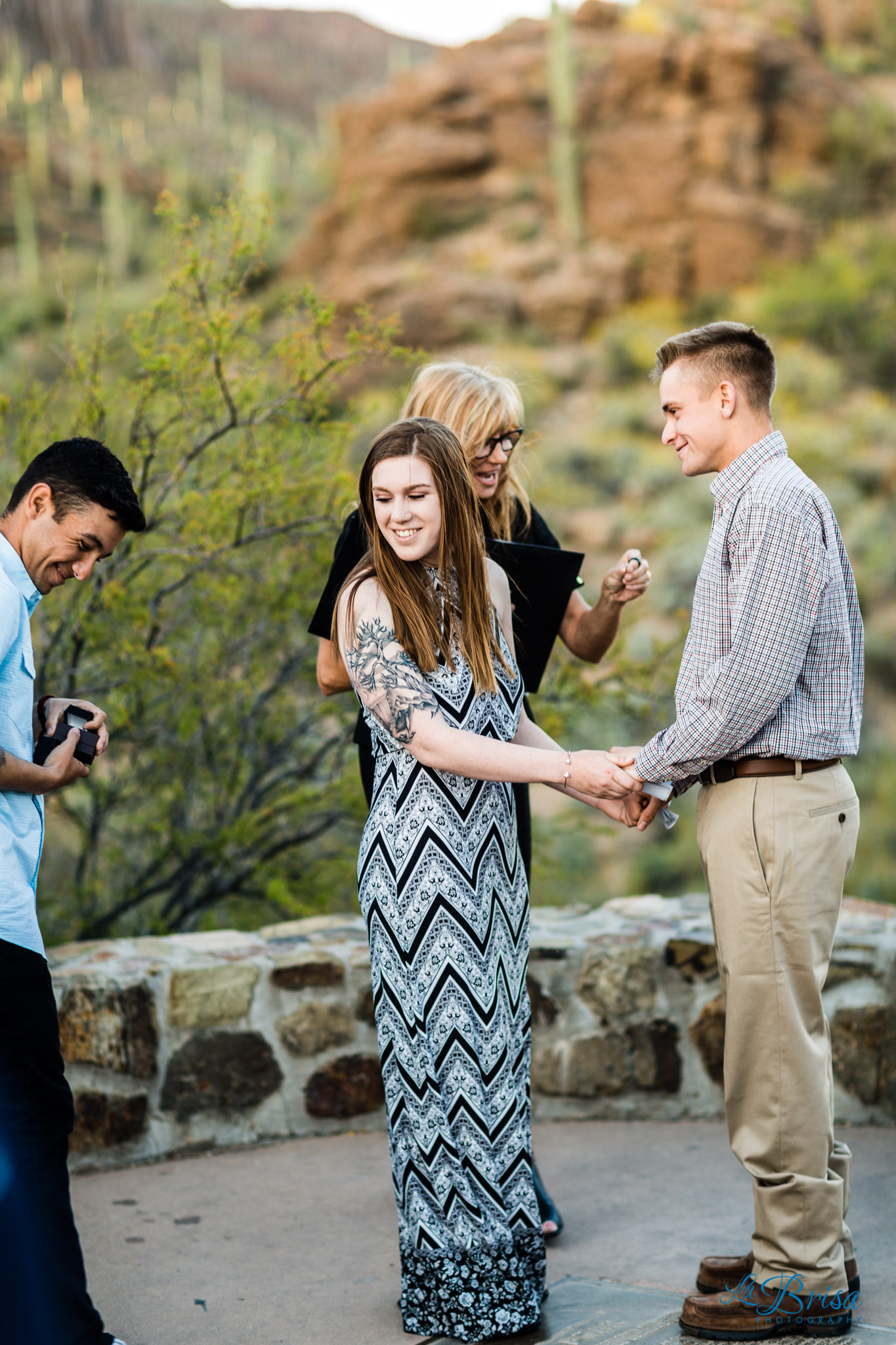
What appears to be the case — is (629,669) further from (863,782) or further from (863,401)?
(863,401)

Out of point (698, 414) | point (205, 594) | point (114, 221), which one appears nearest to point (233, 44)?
point (114, 221)

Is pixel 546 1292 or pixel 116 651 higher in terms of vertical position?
pixel 116 651

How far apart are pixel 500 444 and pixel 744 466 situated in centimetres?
68

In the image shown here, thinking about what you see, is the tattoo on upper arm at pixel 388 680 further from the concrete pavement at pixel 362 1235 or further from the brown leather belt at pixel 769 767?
the concrete pavement at pixel 362 1235

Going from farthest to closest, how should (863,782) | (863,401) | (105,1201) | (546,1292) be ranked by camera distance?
(863,401)
(863,782)
(105,1201)
(546,1292)

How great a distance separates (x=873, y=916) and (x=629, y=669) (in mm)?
1322

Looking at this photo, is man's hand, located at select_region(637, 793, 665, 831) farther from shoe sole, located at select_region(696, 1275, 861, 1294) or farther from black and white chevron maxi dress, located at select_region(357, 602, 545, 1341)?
shoe sole, located at select_region(696, 1275, 861, 1294)

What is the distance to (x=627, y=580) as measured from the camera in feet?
10.7

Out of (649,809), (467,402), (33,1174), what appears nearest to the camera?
(33,1174)

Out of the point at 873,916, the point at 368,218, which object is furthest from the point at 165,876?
the point at 368,218

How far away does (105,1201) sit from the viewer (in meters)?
3.41

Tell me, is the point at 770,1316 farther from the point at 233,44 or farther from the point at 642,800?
the point at 233,44

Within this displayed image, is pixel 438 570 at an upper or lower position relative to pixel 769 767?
upper

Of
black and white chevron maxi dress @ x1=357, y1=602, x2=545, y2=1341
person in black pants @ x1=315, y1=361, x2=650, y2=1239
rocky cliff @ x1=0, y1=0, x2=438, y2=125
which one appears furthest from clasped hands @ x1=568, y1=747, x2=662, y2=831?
rocky cliff @ x1=0, y1=0, x2=438, y2=125
